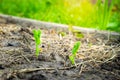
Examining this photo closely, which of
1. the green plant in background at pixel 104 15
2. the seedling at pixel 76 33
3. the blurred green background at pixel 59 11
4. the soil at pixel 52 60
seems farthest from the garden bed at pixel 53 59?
the blurred green background at pixel 59 11

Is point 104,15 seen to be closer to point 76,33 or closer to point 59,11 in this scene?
point 76,33

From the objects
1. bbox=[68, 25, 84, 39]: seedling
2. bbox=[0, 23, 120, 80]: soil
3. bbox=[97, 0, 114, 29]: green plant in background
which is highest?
bbox=[97, 0, 114, 29]: green plant in background

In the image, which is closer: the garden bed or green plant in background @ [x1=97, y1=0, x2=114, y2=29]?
the garden bed

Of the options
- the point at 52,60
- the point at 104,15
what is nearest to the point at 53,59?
the point at 52,60

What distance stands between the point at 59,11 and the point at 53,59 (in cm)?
199

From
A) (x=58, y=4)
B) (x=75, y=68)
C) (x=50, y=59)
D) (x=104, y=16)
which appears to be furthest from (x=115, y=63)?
(x=58, y=4)

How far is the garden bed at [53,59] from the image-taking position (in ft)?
4.95

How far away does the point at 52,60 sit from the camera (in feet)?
5.78

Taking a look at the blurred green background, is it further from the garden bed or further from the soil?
the soil

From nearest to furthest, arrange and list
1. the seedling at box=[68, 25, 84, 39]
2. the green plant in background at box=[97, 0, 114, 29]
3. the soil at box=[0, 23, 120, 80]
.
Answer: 1. the soil at box=[0, 23, 120, 80]
2. the seedling at box=[68, 25, 84, 39]
3. the green plant in background at box=[97, 0, 114, 29]

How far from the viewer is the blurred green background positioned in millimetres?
3547

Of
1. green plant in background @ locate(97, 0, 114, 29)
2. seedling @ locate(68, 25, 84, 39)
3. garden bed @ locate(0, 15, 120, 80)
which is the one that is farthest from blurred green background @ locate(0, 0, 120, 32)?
garden bed @ locate(0, 15, 120, 80)

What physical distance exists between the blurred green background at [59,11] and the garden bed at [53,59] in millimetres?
1041

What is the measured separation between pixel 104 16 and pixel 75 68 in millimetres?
1527
